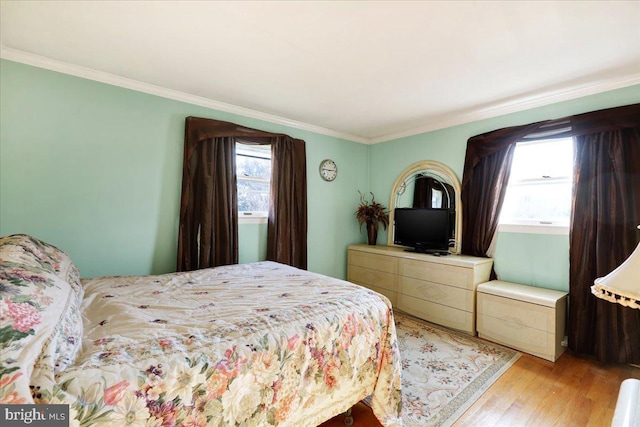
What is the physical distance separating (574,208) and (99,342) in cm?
352

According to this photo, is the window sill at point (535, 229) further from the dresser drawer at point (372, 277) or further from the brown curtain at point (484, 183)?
the dresser drawer at point (372, 277)

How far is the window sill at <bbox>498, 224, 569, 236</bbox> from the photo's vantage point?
2633 mm

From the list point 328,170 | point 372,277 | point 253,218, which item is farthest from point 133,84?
point 372,277

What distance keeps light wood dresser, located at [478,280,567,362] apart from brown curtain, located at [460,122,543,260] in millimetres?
436

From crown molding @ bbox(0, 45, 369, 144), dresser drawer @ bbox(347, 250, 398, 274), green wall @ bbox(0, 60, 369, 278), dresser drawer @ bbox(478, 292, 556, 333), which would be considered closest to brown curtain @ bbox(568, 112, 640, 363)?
dresser drawer @ bbox(478, 292, 556, 333)

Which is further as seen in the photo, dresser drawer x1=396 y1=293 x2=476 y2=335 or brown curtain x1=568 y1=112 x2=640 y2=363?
dresser drawer x1=396 y1=293 x2=476 y2=335

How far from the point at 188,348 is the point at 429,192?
3.34 meters

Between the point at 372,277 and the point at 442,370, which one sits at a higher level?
the point at 372,277

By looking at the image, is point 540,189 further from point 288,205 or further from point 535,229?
point 288,205

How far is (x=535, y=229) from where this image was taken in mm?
2797

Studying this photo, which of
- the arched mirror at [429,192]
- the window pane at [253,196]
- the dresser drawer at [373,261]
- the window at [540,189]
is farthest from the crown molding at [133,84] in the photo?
the window at [540,189]

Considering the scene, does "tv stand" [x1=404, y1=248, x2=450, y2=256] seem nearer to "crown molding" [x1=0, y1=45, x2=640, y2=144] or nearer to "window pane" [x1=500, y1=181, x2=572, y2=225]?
"window pane" [x1=500, y1=181, x2=572, y2=225]

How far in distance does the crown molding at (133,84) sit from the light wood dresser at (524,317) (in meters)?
2.93

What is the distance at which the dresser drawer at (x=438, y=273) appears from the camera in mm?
2875
